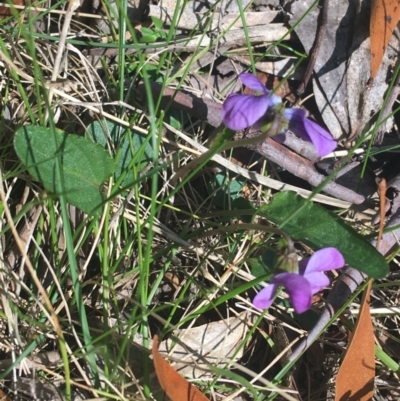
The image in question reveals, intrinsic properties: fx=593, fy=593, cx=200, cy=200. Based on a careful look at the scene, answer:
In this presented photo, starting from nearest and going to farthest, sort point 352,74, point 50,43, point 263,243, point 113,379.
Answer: point 113,379 → point 263,243 → point 50,43 → point 352,74

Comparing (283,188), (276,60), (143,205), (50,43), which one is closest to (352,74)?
(276,60)

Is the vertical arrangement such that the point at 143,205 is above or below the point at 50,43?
below

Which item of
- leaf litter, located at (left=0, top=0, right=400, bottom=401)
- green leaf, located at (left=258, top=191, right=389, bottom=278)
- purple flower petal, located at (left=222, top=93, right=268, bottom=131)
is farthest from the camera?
leaf litter, located at (left=0, top=0, right=400, bottom=401)

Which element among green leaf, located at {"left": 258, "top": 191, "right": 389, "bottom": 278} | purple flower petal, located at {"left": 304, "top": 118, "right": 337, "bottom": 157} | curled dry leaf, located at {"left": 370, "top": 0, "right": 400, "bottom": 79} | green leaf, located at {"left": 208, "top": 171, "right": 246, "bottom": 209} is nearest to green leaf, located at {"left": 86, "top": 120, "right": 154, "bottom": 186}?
green leaf, located at {"left": 208, "top": 171, "right": 246, "bottom": 209}

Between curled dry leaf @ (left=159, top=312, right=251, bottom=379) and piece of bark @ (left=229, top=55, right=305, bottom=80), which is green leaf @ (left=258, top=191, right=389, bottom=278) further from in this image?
piece of bark @ (left=229, top=55, right=305, bottom=80)

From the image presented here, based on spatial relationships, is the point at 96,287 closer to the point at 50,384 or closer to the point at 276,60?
the point at 50,384

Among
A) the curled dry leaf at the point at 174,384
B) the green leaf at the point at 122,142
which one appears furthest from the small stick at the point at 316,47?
the curled dry leaf at the point at 174,384

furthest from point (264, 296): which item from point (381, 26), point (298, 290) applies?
point (381, 26)

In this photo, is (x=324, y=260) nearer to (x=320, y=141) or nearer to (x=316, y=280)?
(x=316, y=280)
